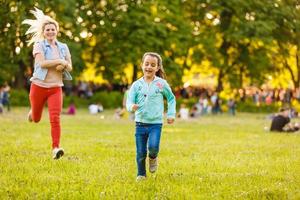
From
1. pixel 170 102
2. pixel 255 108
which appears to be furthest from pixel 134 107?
pixel 255 108

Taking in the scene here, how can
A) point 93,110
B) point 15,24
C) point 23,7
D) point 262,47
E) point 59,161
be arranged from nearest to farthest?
point 59,161
point 23,7
point 15,24
point 93,110
point 262,47

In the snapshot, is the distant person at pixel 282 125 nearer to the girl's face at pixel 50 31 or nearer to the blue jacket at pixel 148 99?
the girl's face at pixel 50 31

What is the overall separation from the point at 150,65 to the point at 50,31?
2.36m

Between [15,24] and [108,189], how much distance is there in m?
24.2

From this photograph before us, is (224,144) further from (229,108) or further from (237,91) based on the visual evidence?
(237,91)

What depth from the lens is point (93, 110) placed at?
3650 centimetres

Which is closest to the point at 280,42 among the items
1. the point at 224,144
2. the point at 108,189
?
the point at 224,144

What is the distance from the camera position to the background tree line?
4288cm

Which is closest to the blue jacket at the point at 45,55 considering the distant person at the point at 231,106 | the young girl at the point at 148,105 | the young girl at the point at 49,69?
the young girl at the point at 49,69

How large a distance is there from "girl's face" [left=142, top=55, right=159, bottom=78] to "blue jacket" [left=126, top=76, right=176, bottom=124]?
5.5 inches

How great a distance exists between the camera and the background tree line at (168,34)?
42.9m

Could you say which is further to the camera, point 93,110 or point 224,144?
point 93,110

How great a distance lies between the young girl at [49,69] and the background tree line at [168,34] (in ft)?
95.0

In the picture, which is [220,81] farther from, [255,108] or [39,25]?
[39,25]
